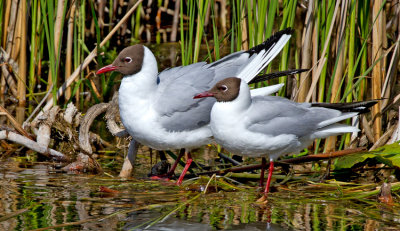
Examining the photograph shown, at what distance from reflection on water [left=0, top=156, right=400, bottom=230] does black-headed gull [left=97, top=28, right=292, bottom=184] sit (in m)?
0.42

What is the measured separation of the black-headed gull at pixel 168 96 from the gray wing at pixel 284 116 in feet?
1.13

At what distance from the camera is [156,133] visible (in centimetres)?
471

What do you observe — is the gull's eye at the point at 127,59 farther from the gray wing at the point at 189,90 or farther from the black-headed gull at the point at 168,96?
the gray wing at the point at 189,90

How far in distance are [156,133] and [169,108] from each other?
0.22m

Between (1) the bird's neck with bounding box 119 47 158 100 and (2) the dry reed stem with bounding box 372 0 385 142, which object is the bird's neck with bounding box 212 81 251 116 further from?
(2) the dry reed stem with bounding box 372 0 385 142

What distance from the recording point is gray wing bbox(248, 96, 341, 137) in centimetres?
454

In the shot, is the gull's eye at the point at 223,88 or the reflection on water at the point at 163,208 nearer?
the reflection on water at the point at 163,208

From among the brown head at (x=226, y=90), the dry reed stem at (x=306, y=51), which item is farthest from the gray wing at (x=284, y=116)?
the dry reed stem at (x=306, y=51)

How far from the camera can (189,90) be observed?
4855 millimetres

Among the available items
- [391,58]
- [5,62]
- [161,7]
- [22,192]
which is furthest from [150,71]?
[161,7]

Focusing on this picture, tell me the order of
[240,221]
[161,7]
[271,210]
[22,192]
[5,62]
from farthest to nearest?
[161,7], [5,62], [22,192], [271,210], [240,221]

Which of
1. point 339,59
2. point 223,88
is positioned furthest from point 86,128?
point 339,59

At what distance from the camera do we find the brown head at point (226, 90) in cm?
449

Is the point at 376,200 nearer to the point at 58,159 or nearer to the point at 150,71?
the point at 150,71
